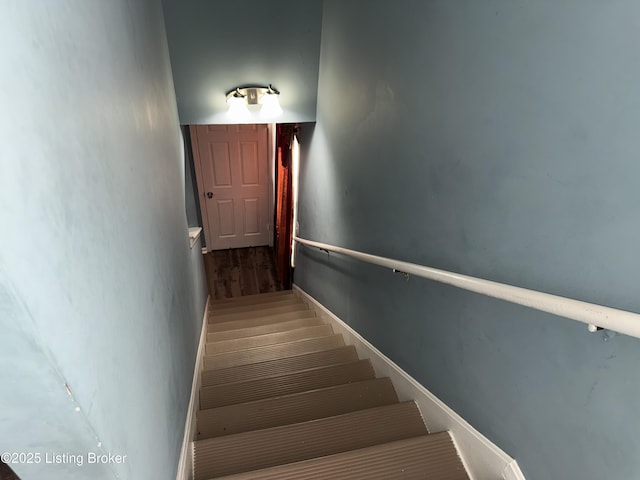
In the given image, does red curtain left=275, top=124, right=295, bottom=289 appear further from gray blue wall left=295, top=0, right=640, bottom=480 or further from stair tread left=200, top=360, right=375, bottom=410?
stair tread left=200, top=360, right=375, bottom=410

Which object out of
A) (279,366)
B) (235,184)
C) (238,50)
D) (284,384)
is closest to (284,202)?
(235,184)

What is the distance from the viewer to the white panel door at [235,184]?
505 cm

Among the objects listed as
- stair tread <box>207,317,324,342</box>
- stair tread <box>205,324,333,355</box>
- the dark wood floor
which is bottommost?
the dark wood floor

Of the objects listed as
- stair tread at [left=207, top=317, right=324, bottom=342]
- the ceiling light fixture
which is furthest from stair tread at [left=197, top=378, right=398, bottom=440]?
the ceiling light fixture

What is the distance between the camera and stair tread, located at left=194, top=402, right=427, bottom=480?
59.5 inches

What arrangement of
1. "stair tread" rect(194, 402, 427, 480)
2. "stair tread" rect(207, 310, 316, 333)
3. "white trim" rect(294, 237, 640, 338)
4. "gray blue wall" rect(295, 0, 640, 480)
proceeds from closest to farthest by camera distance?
1. "white trim" rect(294, 237, 640, 338)
2. "gray blue wall" rect(295, 0, 640, 480)
3. "stair tread" rect(194, 402, 427, 480)
4. "stair tread" rect(207, 310, 316, 333)

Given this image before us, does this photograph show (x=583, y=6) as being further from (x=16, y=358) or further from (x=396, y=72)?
(x=16, y=358)

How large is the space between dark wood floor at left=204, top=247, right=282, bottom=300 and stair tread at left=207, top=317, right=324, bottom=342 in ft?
6.75

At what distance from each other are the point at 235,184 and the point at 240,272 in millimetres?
1236

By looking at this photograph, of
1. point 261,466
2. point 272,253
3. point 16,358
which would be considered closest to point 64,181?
point 16,358

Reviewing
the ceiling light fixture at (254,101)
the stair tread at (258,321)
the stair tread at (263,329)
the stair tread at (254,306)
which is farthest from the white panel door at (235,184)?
the stair tread at (263,329)

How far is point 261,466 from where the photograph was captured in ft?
4.91

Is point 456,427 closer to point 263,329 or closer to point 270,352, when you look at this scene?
point 270,352

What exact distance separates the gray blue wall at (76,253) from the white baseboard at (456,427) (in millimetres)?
1022
